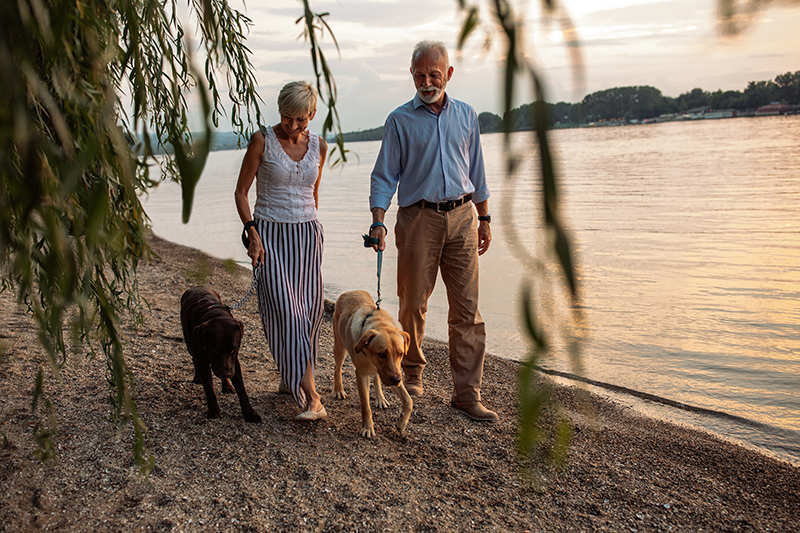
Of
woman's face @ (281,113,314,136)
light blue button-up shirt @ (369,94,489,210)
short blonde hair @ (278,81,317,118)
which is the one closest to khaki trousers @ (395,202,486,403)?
light blue button-up shirt @ (369,94,489,210)

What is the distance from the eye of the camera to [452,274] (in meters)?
4.60

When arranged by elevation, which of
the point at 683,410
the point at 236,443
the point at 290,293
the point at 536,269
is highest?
the point at 536,269

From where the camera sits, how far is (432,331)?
8.10 m

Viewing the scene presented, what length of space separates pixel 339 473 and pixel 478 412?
144 centimetres

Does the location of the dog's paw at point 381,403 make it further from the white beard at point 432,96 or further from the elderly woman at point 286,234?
the white beard at point 432,96

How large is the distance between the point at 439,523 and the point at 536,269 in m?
2.59

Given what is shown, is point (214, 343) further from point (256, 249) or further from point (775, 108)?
point (775, 108)

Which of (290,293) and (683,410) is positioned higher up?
(290,293)

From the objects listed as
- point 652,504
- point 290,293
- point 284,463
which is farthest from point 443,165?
point 652,504

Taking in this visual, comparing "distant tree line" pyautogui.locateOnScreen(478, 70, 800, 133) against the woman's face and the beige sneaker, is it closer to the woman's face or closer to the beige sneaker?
the woman's face

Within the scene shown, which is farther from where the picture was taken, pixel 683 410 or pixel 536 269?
pixel 683 410

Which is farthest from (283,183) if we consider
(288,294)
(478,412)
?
(478,412)

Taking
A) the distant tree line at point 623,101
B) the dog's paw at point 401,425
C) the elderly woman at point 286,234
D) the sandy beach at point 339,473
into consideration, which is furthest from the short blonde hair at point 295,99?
the distant tree line at point 623,101

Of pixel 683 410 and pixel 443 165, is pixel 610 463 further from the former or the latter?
pixel 443 165
